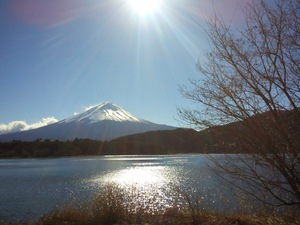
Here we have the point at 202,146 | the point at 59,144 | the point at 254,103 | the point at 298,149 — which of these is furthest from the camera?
the point at 59,144

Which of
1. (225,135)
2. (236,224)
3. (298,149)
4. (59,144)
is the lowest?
(236,224)

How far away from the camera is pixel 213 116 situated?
6414mm

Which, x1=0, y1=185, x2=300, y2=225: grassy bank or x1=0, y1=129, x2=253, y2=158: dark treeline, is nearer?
x1=0, y1=185, x2=300, y2=225: grassy bank

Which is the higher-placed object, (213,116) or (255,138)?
(213,116)

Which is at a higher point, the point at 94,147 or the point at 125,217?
the point at 94,147

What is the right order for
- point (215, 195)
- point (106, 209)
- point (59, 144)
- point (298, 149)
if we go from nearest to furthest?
1. point (298, 149)
2. point (106, 209)
3. point (215, 195)
4. point (59, 144)

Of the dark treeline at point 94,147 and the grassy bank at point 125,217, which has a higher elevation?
the dark treeline at point 94,147

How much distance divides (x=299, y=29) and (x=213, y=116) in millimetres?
1999

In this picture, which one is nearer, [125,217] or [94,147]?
[125,217]

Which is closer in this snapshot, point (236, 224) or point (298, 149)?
point (298, 149)

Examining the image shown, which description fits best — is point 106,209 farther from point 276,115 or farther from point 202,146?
point 276,115

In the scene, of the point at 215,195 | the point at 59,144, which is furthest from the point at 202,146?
the point at 59,144

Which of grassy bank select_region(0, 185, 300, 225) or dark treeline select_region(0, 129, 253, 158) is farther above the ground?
dark treeline select_region(0, 129, 253, 158)

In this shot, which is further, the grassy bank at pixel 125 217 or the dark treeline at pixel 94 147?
the dark treeline at pixel 94 147
